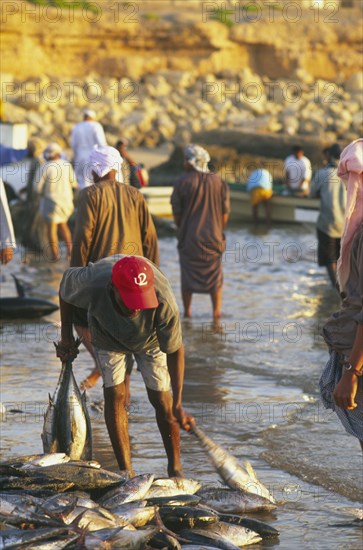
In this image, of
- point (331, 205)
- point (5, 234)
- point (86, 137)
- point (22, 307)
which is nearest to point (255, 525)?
point (5, 234)

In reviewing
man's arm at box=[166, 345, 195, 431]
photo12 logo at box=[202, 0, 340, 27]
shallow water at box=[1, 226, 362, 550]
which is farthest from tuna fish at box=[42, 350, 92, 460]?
photo12 logo at box=[202, 0, 340, 27]

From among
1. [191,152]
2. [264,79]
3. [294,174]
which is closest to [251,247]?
[294,174]

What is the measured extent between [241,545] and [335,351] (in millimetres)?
1066

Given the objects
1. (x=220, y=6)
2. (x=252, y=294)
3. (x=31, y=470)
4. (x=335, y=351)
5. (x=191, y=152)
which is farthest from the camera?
(x=220, y=6)

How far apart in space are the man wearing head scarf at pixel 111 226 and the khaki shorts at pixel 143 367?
1047 millimetres

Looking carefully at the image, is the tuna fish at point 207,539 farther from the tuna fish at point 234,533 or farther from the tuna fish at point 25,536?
the tuna fish at point 25,536

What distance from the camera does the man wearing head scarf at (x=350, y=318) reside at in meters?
5.71

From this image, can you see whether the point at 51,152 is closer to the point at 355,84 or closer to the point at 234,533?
the point at 234,533

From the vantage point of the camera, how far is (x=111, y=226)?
8.08 metres

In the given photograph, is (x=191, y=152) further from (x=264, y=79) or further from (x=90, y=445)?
(x=264, y=79)

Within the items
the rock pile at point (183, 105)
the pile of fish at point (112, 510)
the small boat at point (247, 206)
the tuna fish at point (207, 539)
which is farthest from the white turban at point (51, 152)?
the rock pile at point (183, 105)

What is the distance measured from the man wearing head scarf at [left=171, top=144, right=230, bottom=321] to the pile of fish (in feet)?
18.6

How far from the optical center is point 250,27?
5709cm

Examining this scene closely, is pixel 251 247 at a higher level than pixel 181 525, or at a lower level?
lower
